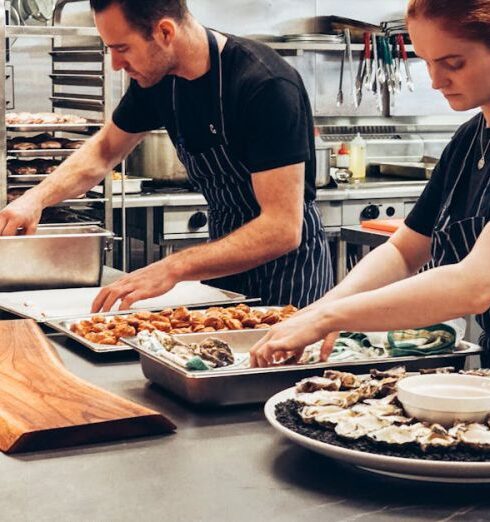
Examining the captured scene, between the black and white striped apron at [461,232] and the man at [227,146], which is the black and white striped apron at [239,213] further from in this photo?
Answer: the black and white striped apron at [461,232]

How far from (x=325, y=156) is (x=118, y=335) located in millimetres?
3419

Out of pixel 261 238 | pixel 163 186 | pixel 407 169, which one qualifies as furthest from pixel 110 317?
pixel 407 169

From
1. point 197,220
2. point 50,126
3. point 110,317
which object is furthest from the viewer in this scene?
point 197,220

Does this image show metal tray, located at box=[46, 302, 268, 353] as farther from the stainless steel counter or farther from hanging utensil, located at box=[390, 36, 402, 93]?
hanging utensil, located at box=[390, 36, 402, 93]

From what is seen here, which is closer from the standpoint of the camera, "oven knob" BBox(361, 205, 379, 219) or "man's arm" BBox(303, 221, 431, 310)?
"man's arm" BBox(303, 221, 431, 310)

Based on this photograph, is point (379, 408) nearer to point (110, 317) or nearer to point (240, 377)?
point (240, 377)

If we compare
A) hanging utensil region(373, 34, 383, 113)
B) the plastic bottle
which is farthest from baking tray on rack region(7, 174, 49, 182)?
hanging utensil region(373, 34, 383, 113)

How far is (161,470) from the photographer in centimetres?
146

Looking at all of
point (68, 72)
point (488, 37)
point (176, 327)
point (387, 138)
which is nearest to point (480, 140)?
point (488, 37)

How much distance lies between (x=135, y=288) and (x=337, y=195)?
9.66 ft

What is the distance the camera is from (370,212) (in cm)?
546

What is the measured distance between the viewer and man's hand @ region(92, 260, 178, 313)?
2.47 meters

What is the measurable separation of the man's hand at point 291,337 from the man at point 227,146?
81 centimetres

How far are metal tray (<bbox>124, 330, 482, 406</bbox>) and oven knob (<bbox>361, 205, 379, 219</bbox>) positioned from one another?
141 inches
